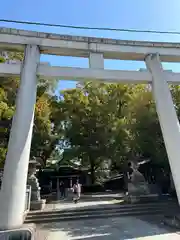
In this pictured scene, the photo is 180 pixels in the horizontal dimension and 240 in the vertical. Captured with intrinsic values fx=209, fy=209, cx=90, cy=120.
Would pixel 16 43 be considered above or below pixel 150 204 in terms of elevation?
above

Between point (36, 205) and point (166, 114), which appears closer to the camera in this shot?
point (166, 114)

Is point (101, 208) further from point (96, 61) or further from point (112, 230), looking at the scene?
point (96, 61)

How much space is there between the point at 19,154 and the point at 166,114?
456 cm

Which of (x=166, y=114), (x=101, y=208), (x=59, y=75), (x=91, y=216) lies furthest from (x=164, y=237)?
(x=59, y=75)

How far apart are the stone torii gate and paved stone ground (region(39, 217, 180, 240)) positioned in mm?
1190

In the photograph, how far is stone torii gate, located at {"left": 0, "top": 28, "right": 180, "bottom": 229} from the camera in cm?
548

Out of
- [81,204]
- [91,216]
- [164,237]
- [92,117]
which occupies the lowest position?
[164,237]

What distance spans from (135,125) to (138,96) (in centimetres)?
187

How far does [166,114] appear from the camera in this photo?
660 centimetres

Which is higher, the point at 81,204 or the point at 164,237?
the point at 81,204

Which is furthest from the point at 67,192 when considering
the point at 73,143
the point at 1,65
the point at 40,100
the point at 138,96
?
the point at 1,65

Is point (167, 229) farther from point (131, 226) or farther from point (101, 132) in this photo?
point (101, 132)

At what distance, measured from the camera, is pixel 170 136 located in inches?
250

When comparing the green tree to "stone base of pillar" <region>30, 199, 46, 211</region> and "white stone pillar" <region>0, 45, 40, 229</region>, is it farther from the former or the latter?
"white stone pillar" <region>0, 45, 40, 229</region>
